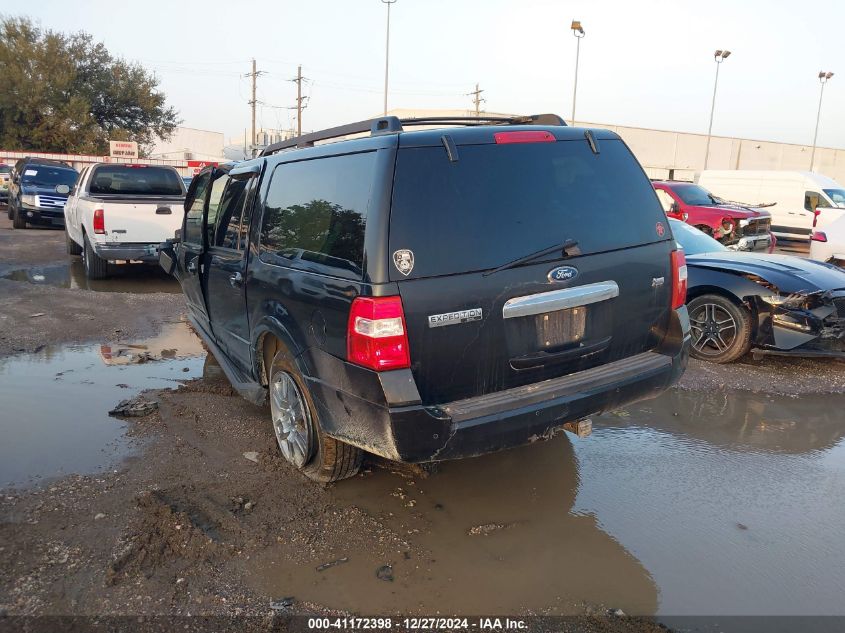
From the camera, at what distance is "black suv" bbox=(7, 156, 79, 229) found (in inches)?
697

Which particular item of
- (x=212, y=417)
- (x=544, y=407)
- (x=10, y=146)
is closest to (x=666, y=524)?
(x=544, y=407)

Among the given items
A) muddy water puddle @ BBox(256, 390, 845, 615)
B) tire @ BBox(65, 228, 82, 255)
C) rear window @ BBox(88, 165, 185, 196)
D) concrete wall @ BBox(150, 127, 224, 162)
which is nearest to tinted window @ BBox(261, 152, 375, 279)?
muddy water puddle @ BBox(256, 390, 845, 615)

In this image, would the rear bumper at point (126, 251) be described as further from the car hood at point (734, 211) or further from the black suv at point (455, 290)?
the car hood at point (734, 211)

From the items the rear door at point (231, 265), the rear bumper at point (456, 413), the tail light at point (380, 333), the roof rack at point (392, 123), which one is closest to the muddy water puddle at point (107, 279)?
the rear door at point (231, 265)

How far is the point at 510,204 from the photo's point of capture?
3256 millimetres

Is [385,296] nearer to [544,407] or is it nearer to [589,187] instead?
[544,407]

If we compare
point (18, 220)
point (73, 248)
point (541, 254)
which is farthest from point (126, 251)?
point (18, 220)

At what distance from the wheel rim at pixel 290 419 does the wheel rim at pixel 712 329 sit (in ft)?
14.8

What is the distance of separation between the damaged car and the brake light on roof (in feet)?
11.8

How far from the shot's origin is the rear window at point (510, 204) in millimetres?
3021

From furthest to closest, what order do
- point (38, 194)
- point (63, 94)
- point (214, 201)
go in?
point (63, 94), point (38, 194), point (214, 201)

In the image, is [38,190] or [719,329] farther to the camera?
[38,190]

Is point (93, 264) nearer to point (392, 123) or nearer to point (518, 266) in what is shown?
point (392, 123)

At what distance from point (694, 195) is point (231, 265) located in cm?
1434
